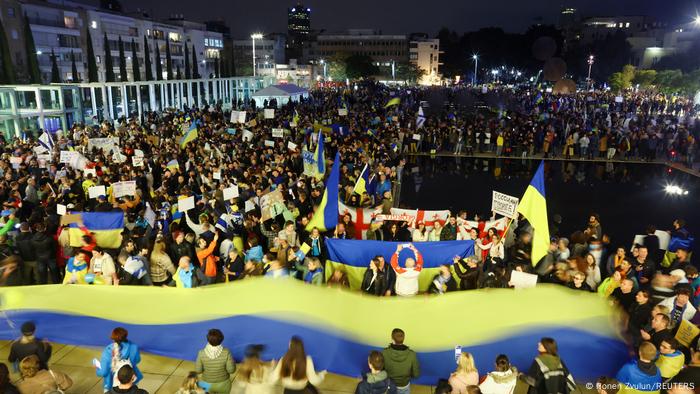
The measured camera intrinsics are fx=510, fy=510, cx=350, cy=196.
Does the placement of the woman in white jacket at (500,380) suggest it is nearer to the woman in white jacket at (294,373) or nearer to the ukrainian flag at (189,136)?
the woman in white jacket at (294,373)

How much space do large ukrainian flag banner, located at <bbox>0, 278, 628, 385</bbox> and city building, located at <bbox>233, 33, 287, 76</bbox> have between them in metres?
123

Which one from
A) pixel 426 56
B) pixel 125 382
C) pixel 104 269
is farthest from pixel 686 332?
pixel 426 56

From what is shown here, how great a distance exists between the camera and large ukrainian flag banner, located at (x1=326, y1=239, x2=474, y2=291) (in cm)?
802

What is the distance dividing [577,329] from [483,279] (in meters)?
1.84

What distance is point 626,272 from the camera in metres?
7.32

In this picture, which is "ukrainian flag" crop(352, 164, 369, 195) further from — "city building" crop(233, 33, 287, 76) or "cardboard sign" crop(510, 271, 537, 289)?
"city building" crop(233, 33, 287, 76)

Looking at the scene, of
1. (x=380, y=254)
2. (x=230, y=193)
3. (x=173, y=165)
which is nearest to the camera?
(x=380, y=254)

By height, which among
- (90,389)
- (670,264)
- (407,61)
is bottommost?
(90,389)

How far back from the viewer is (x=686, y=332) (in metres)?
6.12

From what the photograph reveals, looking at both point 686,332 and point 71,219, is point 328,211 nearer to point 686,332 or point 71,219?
point 71,219

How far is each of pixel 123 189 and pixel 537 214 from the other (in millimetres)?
9002

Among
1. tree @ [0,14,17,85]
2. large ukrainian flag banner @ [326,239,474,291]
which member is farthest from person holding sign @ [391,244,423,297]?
tree @ [0,14,17,85]

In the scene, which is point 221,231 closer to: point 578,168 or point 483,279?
point 483,279

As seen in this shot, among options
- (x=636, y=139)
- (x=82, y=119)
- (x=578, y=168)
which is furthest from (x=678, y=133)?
(x=82, y=119)
